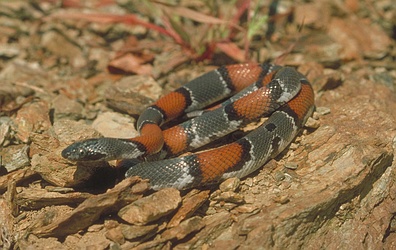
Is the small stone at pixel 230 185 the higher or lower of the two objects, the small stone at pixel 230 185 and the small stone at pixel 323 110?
the lower

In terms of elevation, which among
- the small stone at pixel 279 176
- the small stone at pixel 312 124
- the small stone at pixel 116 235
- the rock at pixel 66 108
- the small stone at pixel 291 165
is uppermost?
the small stone at pixel 312 124

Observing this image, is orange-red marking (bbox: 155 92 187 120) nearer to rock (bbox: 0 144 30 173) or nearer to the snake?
A: the snake

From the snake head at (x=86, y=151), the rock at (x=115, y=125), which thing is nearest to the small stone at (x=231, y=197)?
the snake head at (x=86, y=151)

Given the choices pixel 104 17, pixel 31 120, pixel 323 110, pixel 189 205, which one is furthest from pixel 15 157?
pixel 323 110

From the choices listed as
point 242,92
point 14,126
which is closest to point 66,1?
point 14,126

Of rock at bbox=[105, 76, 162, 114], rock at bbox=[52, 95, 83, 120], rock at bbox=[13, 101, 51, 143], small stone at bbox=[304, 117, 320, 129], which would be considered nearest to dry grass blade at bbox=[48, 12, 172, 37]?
rock at bbox=[105, 76, 162, 114]

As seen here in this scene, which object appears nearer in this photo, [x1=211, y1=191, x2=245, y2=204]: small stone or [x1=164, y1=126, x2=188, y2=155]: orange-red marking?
[x1=211, y1=191, x2=245, y2=204]: small stone

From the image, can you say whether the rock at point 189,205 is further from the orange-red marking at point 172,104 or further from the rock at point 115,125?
the orange-red marking at point 172,104
